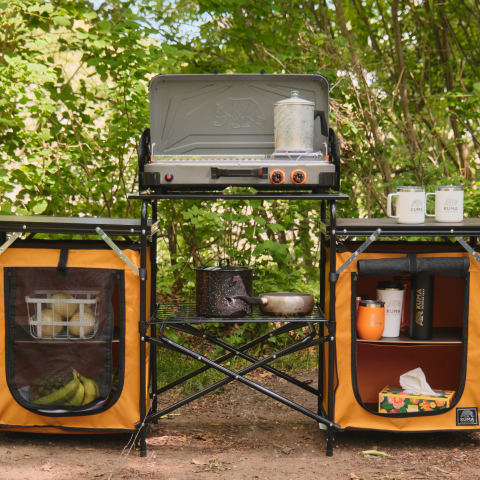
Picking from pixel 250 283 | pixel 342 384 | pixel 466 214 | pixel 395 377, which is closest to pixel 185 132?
pixel 250 283

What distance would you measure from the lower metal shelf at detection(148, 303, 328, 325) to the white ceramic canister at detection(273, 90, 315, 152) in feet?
2.75

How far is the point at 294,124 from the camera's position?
9.06ft

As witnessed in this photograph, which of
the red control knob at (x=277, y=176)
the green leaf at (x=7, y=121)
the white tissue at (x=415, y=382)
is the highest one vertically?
the green leaf at (x=7, y=121)

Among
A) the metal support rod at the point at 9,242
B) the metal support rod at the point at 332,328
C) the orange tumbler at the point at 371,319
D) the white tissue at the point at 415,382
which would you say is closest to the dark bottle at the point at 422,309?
the orange tumbler at the point at 371,319

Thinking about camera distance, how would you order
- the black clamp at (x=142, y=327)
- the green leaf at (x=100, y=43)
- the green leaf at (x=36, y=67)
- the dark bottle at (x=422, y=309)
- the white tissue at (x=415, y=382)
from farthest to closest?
the green leaf at (x=100, y=43)
the green leaf at (x=36, y=67)
the white tissue at (x=415, y=382)
the dark bottle at (x=422, y=309)
the black clamp at (x=142, y=327)

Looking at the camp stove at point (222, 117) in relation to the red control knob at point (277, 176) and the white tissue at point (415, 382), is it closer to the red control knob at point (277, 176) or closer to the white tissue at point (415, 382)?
the red control knob at point (277, 176)

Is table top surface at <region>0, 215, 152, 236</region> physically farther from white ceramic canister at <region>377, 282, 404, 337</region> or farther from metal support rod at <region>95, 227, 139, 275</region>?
white ceramic canister at <region>377, 282, 404, 337</region>

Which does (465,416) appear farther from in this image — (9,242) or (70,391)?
(9,242)

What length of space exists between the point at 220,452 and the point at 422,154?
3.10 m

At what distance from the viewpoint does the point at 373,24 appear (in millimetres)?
5750

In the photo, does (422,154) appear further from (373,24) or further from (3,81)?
(3,81)

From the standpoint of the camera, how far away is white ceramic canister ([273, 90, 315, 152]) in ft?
9.06

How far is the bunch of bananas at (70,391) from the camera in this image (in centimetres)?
274

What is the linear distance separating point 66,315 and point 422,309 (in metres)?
1.77
